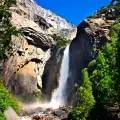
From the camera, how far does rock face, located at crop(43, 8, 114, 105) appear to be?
49844 millimetres

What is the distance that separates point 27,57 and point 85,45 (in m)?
11.2

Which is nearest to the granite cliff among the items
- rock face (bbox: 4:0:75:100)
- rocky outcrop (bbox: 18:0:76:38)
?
rock face (bbox: 4:0:75:100)

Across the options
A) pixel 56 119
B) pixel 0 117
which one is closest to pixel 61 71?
pixel 56 119

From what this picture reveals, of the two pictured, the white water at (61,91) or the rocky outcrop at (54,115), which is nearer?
the rocky outcrop at (54,115)

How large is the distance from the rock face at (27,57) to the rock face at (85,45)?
13.5 ft

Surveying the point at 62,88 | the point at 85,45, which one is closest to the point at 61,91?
the point at 62,88

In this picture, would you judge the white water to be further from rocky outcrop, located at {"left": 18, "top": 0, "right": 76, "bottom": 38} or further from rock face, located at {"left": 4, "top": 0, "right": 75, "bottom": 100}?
rocky outcrop, located at {"left": 18, "top": 0, "right": 76, "bottom": 38}

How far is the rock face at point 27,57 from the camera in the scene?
2090 inches

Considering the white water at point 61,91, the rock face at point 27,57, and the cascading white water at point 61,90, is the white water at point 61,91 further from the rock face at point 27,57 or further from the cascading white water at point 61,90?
the rock face at point 27,57

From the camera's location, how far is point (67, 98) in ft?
172

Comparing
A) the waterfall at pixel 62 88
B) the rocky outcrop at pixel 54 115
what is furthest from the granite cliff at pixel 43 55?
the rocky outcrop at pixel 54 115

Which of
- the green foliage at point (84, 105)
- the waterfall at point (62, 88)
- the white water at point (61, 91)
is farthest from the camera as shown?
the waterfall at point (62, 88)

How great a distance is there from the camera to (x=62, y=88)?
5562cm

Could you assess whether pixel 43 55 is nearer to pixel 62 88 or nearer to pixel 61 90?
pixel 62 88
